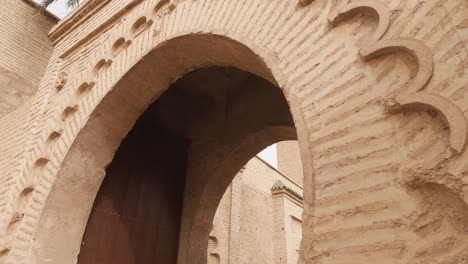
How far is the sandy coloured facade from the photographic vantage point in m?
1.28

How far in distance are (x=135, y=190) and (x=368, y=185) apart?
2.98 m

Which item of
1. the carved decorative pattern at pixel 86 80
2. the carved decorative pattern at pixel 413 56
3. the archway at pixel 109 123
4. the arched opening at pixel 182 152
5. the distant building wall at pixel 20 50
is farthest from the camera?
the distant building wall at pixel 20 50

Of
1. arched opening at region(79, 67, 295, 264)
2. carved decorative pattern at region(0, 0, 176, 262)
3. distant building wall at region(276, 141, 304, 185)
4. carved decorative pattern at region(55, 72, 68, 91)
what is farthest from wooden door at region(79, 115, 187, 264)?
distant building wall at region(276, 141, 304, 185)

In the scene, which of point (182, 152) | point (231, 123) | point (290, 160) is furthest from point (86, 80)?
point (290, 160)

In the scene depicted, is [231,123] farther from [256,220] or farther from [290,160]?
[290,160]

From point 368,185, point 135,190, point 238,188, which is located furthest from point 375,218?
point 238,188

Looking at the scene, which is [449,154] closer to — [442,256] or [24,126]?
[442,256]

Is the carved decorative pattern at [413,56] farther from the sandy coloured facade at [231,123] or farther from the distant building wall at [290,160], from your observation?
the distant building wall at [290,160]

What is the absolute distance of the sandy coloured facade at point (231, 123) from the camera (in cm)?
128

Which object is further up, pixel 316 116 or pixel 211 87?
pixel 211 87

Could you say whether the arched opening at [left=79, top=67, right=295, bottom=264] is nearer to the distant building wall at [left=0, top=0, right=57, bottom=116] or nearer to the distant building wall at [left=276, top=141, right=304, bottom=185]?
the distant building wall at [left=0, top=0, right=57, bottom=116]

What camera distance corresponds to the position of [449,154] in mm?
1193

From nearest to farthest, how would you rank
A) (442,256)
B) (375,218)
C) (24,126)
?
(442,256)
(375,218)
(24,126)

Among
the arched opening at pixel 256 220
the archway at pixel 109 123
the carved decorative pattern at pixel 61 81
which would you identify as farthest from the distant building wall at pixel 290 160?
the archway at pixel 109 123
